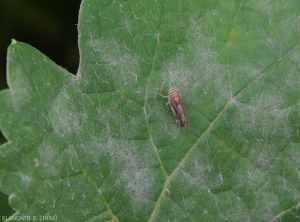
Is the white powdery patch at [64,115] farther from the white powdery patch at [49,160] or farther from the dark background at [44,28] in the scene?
the dark background at [44,28]

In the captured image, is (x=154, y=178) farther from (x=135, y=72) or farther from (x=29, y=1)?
(x=29, y=1)

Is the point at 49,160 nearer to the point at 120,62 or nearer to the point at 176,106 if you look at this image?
the point at 120,62

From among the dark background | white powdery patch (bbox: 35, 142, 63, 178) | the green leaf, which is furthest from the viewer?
the dark background

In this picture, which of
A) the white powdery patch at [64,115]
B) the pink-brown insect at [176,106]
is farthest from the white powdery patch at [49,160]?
the pink-brown insect at [176,106]

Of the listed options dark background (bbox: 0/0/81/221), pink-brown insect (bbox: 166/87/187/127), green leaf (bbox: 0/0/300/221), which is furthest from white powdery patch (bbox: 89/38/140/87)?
dark background (bbox: 0/0/81/221)

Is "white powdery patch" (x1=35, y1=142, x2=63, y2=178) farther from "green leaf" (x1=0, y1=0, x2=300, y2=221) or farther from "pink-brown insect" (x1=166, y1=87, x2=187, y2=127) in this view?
"pink-brown insect" (x1=166, y1=87, x2=187, y2=127)

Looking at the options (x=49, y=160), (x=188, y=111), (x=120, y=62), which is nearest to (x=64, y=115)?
(x=49, y=160)

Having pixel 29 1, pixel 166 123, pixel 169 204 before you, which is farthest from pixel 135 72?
pixel 29 1
